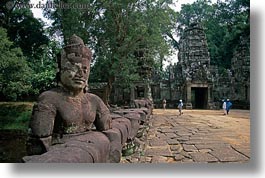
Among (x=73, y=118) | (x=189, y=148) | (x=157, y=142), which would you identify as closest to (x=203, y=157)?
(x=189, y=148)

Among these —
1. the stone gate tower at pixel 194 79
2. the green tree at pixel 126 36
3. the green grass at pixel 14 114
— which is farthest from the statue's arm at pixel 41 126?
the stone gate tower at pixel 194 79

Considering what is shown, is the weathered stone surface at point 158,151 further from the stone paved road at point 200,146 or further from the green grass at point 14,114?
the green grass at point 14,114

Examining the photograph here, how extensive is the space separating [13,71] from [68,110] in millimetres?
2884

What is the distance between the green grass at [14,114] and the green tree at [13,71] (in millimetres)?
161

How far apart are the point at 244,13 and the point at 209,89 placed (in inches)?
347

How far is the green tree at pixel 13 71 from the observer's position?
4770 millimetres

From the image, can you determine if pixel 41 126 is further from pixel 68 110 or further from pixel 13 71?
pixel 13 71

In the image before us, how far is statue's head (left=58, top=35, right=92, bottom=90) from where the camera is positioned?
8.30 ft

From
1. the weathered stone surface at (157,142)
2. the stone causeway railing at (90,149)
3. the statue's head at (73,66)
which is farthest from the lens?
the weathered stone surface at (157,142)

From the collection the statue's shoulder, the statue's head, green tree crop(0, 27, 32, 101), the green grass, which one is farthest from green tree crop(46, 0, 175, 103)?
the statue's shoulder

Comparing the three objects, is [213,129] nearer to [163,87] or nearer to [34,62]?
[34,62]

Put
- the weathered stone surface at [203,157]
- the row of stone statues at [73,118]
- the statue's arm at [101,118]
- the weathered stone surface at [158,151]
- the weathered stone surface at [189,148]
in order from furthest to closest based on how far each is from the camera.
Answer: the weathered stone surface at [189,148] → the weathered stone surface at [158,151] → the weathered stone surface at [203,157] → the statue's arm at [101,118] → the row of stone statues at [73,118]

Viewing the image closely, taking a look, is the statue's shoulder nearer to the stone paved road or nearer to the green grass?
the stone paved road

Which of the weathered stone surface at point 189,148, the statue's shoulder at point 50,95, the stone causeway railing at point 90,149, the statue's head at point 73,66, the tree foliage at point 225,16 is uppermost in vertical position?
the tree foliage at point 225,16
